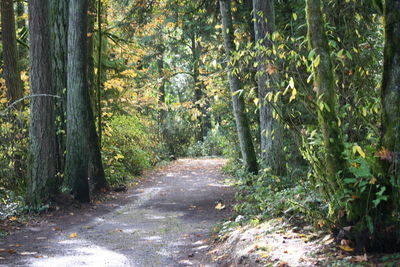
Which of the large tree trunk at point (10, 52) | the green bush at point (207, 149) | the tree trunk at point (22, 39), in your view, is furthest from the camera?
the green bush at point (207, 149)

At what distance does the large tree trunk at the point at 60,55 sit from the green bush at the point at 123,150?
343cm

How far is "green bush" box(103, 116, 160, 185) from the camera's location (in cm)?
1457

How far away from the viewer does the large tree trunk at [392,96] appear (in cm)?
382

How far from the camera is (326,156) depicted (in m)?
4.34

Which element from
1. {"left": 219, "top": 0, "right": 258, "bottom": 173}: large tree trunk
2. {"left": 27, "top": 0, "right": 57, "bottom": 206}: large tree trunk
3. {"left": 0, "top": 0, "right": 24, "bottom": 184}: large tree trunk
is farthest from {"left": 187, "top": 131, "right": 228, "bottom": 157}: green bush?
{"left": 27, "top": 0, "right": 57, "bottom": 206}: large tree trunk

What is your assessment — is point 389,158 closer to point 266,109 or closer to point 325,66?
point 325,66

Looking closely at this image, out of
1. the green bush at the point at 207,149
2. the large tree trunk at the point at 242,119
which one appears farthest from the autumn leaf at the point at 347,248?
the green bush at the point at 207,149

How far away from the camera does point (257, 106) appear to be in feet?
39.3

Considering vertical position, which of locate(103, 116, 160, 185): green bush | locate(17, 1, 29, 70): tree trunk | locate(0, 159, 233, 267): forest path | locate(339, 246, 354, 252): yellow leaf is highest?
locate(17, 1, 29, 70): tree trunk

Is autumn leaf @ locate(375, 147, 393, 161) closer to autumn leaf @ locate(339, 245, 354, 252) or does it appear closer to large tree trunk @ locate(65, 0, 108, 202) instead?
autumn leaf @ locate(339, 245, 354, 252)

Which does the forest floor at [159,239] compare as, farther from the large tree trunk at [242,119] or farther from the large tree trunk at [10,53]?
the large tree trunk at [10,53]

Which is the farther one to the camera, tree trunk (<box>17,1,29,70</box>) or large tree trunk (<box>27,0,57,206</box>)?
tree trunk (<box>17,1,29,70</box>)

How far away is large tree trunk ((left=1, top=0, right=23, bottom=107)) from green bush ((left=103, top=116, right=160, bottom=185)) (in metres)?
3.43

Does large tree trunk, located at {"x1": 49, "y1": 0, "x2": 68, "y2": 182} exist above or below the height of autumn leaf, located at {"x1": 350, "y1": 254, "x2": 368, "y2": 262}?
above
